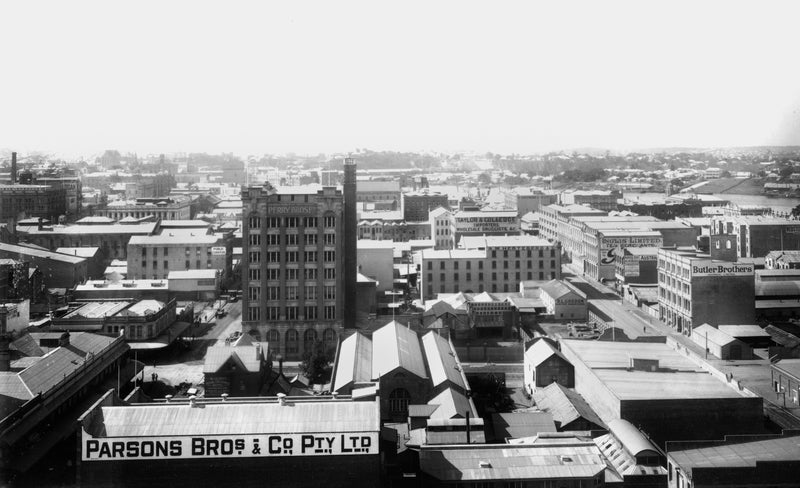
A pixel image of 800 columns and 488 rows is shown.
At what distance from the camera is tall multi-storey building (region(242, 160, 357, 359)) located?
49.7 meters

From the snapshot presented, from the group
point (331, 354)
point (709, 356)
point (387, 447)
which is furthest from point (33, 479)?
point (709, 356)

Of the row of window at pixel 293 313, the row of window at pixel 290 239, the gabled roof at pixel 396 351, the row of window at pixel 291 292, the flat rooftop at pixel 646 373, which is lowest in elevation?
the flat rooftop at pixel 646 373

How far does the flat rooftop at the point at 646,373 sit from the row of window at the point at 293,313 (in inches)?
596

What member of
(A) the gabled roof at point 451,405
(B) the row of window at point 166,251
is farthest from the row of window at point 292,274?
(B) the row of window at point 166,251

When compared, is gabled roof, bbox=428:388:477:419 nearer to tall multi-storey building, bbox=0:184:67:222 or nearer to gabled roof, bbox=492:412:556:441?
gabled roof, bbox=492:412:556:441

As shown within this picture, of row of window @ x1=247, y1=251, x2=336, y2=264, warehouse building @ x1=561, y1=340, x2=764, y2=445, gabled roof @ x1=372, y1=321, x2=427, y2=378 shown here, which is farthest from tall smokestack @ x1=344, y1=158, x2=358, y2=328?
warehouse building @ x1=561, y1=340, x2=764, y2=445

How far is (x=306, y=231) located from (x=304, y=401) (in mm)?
23667

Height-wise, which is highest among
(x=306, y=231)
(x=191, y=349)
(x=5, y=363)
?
(x=306, y=231)

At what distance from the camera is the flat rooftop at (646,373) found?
35.0 meters

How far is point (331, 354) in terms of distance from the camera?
4856 cm

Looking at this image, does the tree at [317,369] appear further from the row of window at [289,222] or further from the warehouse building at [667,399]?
the warehouse building at [667,399]

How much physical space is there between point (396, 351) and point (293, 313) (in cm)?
1272

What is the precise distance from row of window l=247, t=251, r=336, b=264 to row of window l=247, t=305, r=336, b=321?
10.1 feet

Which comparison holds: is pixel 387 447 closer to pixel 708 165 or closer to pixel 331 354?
pixel 331 354
